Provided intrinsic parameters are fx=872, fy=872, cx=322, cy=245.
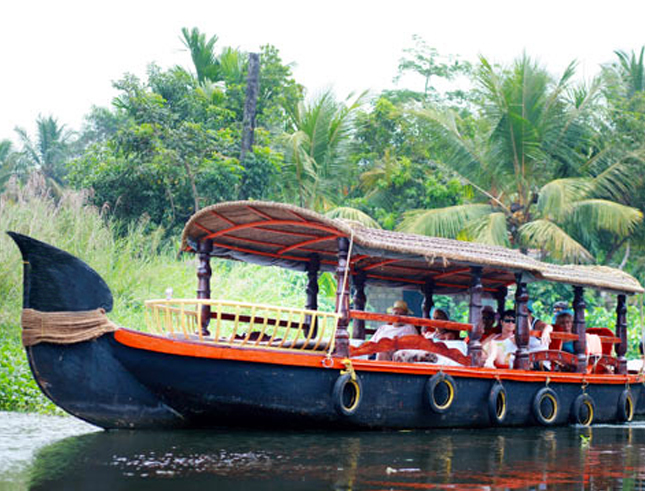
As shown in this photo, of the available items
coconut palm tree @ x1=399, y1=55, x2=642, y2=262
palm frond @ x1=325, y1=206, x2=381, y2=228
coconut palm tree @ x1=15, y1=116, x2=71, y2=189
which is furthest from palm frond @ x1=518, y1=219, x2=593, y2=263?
coconut palm tree @ x1=15, y1=116, x2=71, y2=189

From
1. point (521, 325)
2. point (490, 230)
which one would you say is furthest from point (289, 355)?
point (490, 230)

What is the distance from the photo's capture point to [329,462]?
5.86 metres

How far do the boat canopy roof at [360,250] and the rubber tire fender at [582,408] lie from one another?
127 centimetres

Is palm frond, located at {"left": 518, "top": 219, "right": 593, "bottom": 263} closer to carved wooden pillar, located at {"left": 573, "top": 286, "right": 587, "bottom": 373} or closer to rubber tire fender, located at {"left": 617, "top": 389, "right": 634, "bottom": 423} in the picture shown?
rubber tire fender, located at {"left": 617, "top": 389, "right": 634, "bottom": 423}

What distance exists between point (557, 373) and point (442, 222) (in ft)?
25.7

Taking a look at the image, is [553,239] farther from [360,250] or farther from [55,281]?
[55,281]

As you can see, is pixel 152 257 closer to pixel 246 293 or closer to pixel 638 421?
pixel 246 293

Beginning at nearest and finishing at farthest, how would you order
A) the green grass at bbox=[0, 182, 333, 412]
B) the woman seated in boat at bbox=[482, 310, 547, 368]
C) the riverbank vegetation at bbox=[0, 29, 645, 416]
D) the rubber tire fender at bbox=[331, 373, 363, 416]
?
the rubber tire fender at bbox=[331, 373, 363, 416], the woman seated in boat at bbox=[482, 310, 547, 368], the green grass at bbox=[0, 182, 333, 412], the riverbank vegetation at bbox=[0, 29, 645, 416]

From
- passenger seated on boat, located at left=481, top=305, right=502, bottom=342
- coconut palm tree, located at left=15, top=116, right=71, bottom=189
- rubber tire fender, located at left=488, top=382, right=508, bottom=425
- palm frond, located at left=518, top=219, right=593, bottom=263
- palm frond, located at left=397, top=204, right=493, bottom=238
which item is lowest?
rubber tire fender, located at left=488, top=382, right=508, bottom=425

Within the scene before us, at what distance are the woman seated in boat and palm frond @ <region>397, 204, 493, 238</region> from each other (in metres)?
7.33

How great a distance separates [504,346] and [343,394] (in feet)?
8.75

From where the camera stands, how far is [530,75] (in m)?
16.6

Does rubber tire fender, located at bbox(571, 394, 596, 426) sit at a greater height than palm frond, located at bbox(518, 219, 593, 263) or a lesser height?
lesser

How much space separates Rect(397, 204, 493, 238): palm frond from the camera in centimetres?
1703
